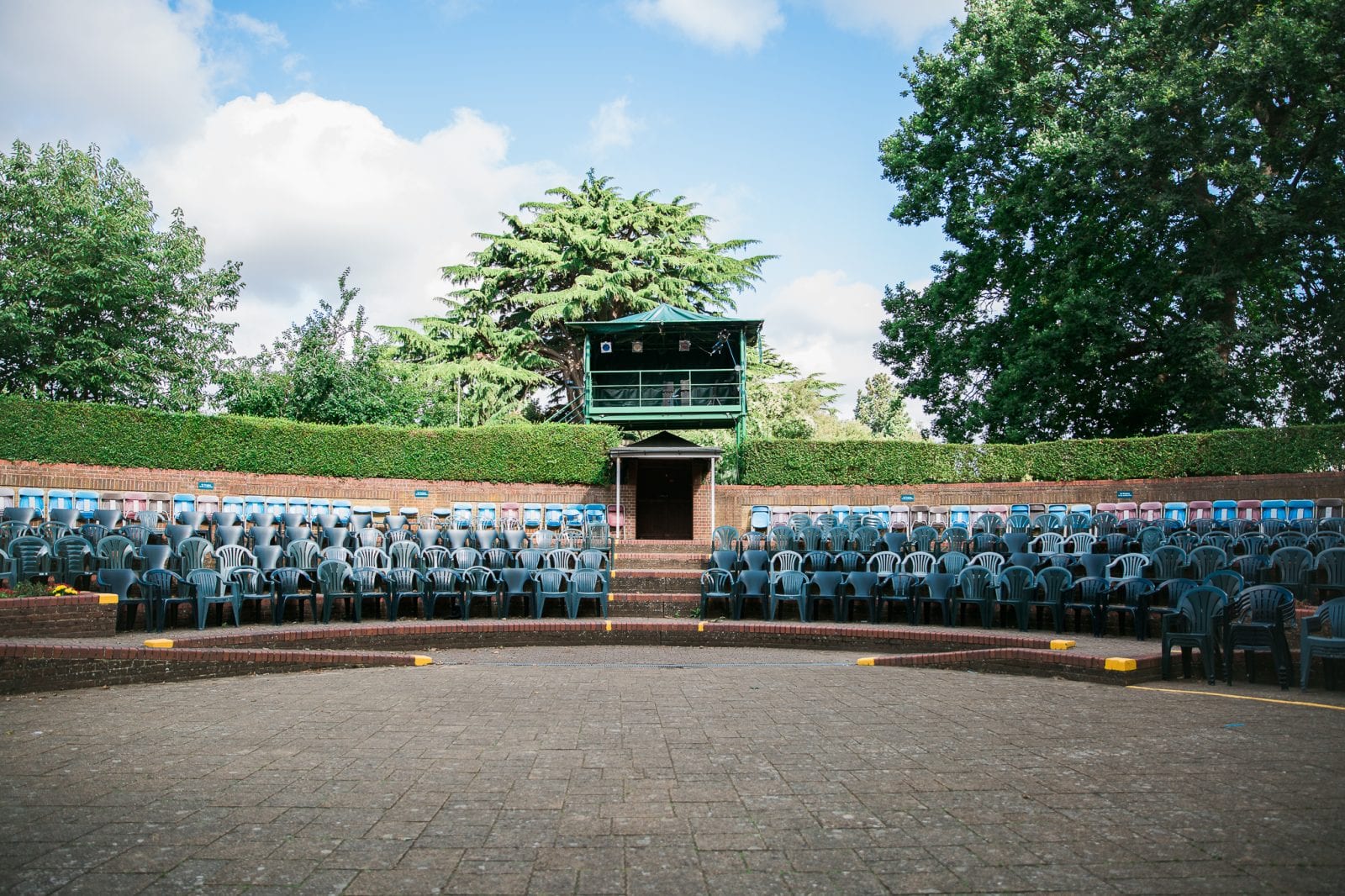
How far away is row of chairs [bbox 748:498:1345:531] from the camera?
56.6 feet

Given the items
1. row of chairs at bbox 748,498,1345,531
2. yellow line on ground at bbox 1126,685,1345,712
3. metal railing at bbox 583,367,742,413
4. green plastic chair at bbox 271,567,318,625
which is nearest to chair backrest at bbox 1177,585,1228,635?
yellow line on ground at bbox 1126,685,1345,712

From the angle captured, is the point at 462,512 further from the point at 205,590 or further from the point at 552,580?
the point at 205,590

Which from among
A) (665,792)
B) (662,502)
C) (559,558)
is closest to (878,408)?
(662,502)

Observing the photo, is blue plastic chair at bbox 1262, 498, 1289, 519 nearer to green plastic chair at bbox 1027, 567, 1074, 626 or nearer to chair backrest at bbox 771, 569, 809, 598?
green plastic chair at bbox 1027, 567, 1074, 626

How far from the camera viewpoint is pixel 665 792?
4672mm

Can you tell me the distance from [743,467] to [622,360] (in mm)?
5786

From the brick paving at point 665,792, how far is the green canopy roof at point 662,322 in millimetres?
17519

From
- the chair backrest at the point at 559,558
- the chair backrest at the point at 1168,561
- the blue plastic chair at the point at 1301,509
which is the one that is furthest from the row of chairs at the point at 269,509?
the blue plastic chair at the point at 1301,509

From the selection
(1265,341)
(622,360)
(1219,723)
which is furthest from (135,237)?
(1265,341)

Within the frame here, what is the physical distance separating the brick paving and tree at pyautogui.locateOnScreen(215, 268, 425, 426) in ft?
59.4

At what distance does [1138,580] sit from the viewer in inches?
436

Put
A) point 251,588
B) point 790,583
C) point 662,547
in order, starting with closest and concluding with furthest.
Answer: point 251,588 → point 790,583 → point 662,547

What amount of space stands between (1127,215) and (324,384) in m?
22.6

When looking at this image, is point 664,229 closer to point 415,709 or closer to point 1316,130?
point 1316,130
